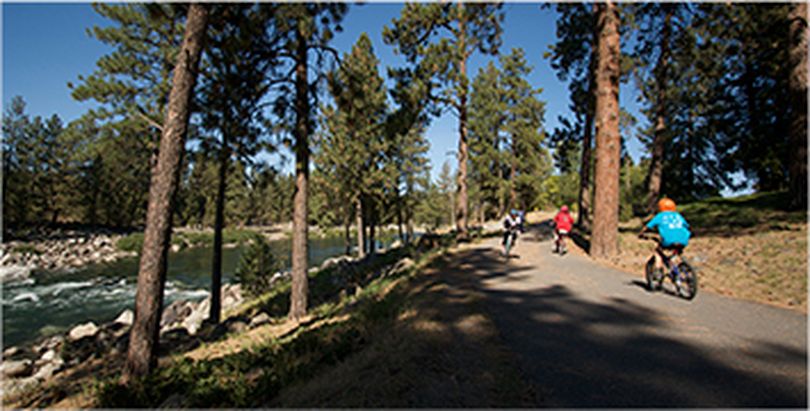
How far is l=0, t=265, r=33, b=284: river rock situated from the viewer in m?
24.9

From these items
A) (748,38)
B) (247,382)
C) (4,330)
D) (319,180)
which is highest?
(748,38)

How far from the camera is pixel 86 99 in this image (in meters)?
12.8

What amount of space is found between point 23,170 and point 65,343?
54.4 metres

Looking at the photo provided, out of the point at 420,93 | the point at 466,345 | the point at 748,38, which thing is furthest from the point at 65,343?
the point at 748,38

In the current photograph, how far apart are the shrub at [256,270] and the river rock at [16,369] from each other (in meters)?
9.72

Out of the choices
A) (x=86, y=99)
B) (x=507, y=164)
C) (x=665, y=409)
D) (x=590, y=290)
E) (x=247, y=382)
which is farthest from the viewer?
(x=507, y=164)

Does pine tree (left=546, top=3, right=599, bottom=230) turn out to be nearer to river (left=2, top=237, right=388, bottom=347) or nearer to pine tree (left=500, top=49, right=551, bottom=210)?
pine tree (left=500, top=49, right=551, bottom=210)

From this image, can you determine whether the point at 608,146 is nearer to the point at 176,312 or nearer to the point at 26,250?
the point at 176,312

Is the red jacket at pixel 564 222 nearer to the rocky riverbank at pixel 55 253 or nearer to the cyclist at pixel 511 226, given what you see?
the cyclist at pixel 511 226

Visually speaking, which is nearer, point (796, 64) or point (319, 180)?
point (796, 64)

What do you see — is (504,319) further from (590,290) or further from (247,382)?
(247,382)

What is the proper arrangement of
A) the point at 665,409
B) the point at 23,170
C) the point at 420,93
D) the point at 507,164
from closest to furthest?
the point at 665,409 → the point at 420,93 → the point at 507,164 → the point at 23,170

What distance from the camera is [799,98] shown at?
36.7 feet

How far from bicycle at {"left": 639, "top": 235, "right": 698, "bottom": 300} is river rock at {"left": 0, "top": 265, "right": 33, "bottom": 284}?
36.0m
